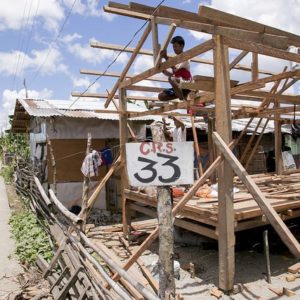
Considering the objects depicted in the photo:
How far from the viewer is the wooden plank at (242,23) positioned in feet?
16.0

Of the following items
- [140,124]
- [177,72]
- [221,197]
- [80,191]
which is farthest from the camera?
[140,124]

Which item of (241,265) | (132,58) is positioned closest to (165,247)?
(241,265)

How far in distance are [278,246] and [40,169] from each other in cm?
816

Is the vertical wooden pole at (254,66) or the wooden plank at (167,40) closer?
the wooden plank at (167,40)

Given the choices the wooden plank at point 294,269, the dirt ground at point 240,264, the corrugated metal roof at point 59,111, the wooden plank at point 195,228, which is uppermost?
the corrugated metal roof at point 59,111

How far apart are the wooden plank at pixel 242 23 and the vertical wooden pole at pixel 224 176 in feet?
1.11

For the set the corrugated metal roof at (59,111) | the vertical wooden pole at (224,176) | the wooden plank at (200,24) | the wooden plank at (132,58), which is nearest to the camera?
the wooden plank at (200,24)

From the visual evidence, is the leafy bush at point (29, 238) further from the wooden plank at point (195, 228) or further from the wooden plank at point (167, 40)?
the wooden plank at point (167, 40)

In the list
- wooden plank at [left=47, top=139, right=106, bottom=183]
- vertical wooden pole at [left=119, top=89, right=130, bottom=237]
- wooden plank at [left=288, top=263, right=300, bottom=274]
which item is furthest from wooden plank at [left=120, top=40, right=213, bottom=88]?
wooden plank at [left=47, top=139, right=106, bottom=183]

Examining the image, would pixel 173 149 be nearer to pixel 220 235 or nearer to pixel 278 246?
pixel 220 235

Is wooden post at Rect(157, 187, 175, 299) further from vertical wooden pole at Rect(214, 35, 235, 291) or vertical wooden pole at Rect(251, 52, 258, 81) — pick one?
vertical wooden pole at Rect(251, 52, 258, 81)

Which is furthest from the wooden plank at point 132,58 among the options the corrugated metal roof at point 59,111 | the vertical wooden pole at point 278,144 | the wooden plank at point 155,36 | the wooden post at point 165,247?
the vertical wooden pole at point 278,144

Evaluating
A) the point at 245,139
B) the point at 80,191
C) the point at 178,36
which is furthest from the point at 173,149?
the point at 245,139

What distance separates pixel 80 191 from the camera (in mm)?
11961
